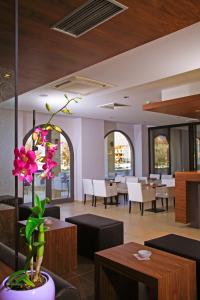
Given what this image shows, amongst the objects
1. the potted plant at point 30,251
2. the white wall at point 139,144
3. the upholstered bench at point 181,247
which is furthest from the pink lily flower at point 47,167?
the white wall at point 139,144

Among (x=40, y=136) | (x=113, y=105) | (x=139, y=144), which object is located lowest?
(x=40, y=136)

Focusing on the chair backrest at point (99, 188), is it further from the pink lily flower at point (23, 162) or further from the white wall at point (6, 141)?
the pink lily flower at point (23, 162)

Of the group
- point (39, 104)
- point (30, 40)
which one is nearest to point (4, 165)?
point (30, 40)

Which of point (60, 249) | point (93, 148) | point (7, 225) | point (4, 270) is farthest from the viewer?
point (93, 148)

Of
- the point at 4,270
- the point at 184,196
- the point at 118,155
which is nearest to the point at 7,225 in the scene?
the point at 4,270

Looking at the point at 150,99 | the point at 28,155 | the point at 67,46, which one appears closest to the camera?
the point at 28,155

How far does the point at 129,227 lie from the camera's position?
567 centimetres

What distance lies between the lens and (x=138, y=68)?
4000 mm

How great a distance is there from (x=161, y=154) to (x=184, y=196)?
6.33 meters

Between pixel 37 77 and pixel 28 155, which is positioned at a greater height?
pixel 37 77

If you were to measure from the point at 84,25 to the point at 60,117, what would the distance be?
700 cm

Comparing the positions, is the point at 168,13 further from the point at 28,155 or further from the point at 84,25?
the point at 28,155

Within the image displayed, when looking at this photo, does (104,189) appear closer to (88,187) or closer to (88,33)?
(88,187)

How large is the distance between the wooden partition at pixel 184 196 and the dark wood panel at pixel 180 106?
1.37 metres
